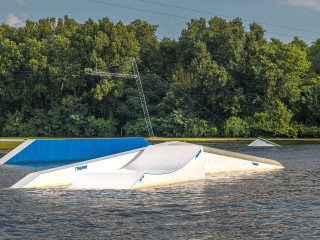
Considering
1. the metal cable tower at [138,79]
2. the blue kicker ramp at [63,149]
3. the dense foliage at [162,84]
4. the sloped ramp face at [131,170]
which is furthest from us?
the metal cable tower at [138,79]

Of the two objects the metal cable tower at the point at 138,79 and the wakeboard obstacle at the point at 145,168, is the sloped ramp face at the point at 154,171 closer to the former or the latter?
the wakeboard obstacle at the point at 145,168

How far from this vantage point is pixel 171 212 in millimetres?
11562

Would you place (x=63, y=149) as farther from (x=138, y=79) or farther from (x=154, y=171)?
(x=138, y=79)

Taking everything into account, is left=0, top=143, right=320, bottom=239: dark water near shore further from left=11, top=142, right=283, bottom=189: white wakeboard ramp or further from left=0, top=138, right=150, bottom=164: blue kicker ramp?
left=0, top=138, right=150, bottom=164: blue kicker ramp

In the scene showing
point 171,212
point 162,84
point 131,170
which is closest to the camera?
point 171,212

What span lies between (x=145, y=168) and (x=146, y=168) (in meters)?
0.04

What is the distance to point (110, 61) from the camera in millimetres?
71938

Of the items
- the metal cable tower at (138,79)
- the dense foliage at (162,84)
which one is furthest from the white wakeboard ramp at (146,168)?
the metal cable tower at (138,79)

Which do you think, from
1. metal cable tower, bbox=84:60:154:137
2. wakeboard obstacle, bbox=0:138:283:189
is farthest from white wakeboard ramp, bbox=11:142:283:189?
metal cable tower, bbox=84:60:154:137

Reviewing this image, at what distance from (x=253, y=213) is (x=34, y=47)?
228ft

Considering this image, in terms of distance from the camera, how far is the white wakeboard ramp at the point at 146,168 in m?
15.8

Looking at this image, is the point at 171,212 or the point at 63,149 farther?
the point at 63,149

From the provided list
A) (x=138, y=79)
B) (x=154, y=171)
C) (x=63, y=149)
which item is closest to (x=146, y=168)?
(x=154, y=171)

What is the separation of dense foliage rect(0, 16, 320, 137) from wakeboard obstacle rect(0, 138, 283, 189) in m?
43.9
